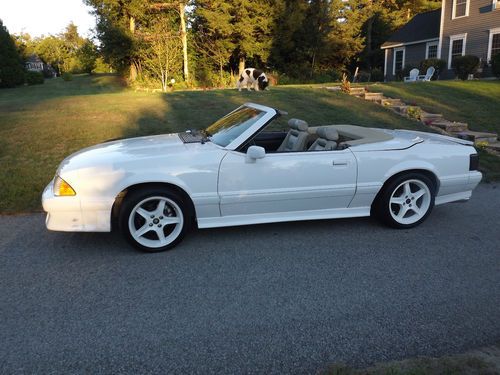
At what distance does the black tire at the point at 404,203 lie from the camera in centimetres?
464

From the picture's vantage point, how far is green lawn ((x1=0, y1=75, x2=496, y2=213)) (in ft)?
21.9

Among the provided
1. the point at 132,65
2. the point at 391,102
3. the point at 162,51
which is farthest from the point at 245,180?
the point at 132,65

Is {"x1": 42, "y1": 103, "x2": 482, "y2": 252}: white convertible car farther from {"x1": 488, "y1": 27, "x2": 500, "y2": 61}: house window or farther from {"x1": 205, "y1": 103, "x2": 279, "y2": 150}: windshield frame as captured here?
{"x1": 488, "y1": 27, "x2": 500, "y2": 61}: house window

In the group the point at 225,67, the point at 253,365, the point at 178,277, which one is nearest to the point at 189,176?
the point at 178,277

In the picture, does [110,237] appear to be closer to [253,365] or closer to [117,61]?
[253,365]

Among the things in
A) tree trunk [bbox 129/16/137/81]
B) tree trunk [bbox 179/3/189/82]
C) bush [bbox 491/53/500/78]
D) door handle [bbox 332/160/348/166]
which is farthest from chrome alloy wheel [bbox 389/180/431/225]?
tree trunk [bbox 129/16/137/81]

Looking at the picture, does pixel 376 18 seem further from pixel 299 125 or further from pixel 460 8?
pixel 299 125

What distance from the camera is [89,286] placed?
346 cm

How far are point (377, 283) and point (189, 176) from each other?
1.94 meters

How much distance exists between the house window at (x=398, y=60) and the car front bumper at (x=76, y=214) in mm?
30640

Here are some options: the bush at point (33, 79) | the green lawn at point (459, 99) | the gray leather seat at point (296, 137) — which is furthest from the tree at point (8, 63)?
the gray leather seat at point (296, 137)

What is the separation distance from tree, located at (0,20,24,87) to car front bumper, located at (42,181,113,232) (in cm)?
3587

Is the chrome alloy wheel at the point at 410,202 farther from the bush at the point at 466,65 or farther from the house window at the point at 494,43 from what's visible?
the house window at the point at 494,43

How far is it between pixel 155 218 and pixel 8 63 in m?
37.3
